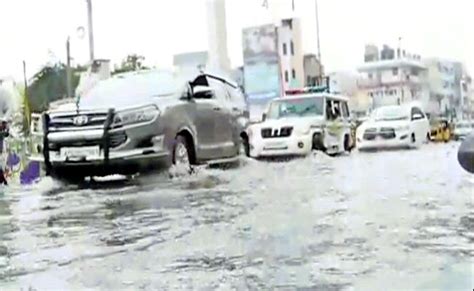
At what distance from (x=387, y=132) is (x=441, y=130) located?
0.69 ft

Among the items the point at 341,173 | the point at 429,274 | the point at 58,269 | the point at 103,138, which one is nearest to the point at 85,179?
the point at 103,138

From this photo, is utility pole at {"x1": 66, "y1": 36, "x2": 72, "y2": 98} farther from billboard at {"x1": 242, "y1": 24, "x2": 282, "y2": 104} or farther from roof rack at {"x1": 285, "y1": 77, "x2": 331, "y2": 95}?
roof rack at {"x1": 285, "y1": 77, "x2": 331, "y2": 95}

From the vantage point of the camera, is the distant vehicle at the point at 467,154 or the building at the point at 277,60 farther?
the building at the point at 277,60

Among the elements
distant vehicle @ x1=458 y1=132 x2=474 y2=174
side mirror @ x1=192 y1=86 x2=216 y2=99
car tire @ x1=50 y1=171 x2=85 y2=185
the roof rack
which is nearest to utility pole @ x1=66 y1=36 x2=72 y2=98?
car tire @ x1=50 y1=171 x2=85 y2=185

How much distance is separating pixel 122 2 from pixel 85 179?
64 centimetres

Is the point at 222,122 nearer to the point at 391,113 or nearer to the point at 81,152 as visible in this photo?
the point at 81,152

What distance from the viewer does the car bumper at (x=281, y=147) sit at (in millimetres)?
2973

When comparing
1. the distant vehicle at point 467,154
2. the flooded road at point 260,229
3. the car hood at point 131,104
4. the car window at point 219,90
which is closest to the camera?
the distant vehicle at point 467,154

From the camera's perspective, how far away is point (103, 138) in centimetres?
318

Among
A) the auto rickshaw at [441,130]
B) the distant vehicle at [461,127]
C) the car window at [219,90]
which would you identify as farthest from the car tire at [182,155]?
the distant vehicle at [461,127]

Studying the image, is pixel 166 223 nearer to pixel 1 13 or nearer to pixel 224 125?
pixel 224 125

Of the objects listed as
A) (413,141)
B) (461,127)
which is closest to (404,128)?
(413,141)

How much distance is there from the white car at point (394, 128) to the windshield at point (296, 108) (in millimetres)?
157

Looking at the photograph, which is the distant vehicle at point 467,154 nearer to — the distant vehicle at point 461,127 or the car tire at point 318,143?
the distant vehicle at point 461,127
